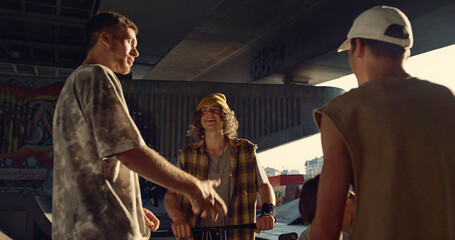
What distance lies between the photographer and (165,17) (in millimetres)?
13250

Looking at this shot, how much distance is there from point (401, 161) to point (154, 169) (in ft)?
3.11

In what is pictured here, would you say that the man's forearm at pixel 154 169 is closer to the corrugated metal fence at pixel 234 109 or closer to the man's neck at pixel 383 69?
the man's neck at pixel 383 69

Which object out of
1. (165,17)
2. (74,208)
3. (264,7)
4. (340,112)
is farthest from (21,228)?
(264,7)

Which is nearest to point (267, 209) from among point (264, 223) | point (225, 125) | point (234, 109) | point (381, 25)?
point (264, 223)

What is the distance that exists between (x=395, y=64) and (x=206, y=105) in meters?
2.42

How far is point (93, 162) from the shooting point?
1.67 meters

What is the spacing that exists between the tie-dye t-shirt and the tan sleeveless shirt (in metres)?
0.87

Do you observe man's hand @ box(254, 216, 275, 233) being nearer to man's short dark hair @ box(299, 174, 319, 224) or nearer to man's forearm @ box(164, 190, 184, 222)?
man's forearm @ box(164, 190, 184, 222)

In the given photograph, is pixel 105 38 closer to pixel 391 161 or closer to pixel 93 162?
pixel 93 162

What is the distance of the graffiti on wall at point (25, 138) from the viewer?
44.2 ft

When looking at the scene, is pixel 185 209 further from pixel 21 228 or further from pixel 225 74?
pixel 225 74

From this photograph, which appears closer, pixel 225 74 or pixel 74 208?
pixel 74 208

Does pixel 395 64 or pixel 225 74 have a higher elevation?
pixel 225 74

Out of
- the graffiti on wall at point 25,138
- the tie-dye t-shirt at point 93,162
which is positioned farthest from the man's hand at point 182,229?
the graffiti on wall at point 25,138
